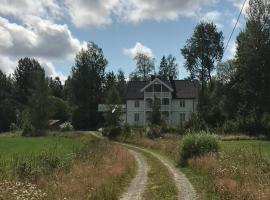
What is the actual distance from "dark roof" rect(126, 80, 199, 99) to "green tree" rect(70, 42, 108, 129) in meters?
13.4

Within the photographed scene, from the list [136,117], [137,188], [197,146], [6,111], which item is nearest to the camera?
[137,188]

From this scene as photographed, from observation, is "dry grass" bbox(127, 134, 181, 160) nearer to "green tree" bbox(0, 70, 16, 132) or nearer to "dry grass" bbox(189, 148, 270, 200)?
"dry grass" bbox(189, 148, 270, 200)

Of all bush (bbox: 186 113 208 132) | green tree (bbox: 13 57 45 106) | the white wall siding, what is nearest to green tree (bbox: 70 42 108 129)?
the white wall siding

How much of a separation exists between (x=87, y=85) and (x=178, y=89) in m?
23.7

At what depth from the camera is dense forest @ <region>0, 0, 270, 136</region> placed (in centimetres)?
7506

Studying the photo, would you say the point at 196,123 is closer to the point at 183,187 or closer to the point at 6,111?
the point at 183,187

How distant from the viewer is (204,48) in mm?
108375

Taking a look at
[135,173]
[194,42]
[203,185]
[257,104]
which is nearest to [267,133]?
[257,104]

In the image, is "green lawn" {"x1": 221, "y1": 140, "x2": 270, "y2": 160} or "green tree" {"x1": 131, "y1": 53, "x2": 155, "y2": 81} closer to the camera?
"green lawn" {"x1": 221, "y1": 140, "x2": 270, "y2": 160}

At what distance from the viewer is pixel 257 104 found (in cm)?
7756

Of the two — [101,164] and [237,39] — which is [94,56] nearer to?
[237,39]

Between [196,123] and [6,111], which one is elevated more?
[6,111]

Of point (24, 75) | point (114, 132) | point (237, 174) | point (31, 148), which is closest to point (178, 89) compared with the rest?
point (114, 132)

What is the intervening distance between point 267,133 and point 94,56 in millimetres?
58297
